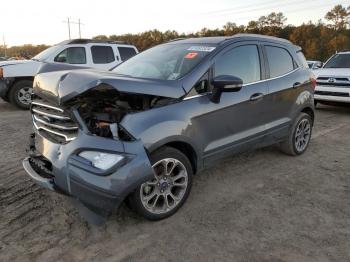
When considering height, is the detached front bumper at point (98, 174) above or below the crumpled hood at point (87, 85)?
below

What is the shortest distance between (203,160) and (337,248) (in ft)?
5.05

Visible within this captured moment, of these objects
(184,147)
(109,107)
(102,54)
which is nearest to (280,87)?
(184,147)

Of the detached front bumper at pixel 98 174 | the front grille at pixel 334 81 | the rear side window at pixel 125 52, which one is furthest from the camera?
the rear side window at pixel 125 52

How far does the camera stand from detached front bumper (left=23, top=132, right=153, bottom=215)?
9.89ft

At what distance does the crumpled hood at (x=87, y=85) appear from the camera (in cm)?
307

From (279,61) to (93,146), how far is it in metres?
3.19

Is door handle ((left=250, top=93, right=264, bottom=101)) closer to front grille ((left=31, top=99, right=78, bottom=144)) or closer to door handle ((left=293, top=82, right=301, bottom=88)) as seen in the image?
door handle ((left=293, top=82, right=301, bottom=88))

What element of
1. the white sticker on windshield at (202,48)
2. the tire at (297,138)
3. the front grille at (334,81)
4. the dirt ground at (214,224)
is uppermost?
the white sticker on windshield at (202,48)

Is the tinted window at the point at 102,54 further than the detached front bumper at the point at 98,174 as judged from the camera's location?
Yes

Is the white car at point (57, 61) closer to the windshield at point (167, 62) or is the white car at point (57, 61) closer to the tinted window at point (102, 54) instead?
the tinted window at point (102, 54)

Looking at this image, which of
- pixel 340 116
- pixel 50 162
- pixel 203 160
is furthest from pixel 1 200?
pixel 340 116

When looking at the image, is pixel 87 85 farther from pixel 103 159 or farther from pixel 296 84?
pixel 296 84

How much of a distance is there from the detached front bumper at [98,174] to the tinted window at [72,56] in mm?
7713

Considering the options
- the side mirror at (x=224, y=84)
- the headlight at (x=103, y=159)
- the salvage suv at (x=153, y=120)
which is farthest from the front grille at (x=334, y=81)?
the headlight at (x=103, y=159)
